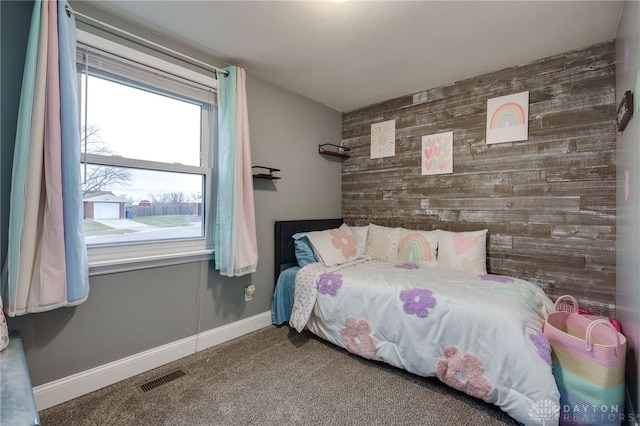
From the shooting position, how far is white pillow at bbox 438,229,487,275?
2447mm

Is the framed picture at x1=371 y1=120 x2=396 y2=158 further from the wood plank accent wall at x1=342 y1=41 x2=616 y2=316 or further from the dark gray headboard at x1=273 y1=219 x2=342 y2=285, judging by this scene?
the dark gray headboard at x1=273 y1=219 x2=342 y2=285

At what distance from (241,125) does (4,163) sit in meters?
1.39

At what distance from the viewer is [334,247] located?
2.79 meters

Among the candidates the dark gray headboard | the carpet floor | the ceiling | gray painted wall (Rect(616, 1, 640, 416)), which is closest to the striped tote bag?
gray painted wall (Rect(616, 1, 640, 416))

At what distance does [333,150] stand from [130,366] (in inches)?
109

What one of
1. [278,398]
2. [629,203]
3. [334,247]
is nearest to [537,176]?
[629,203]

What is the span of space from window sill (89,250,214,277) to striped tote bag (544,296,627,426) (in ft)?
7.63

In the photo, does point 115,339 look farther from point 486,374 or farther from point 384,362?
point 486,374

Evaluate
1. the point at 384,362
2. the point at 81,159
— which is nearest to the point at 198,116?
the point at 81,159

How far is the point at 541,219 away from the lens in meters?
2.36

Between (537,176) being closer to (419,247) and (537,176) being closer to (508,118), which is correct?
(508,118)

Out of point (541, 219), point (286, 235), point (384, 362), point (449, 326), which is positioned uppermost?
point (541, 219)

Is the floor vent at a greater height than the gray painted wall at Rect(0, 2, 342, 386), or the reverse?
the gray painted wall at Rect(0, 2, 342, 386)

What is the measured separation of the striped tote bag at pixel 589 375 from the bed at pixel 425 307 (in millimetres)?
124
